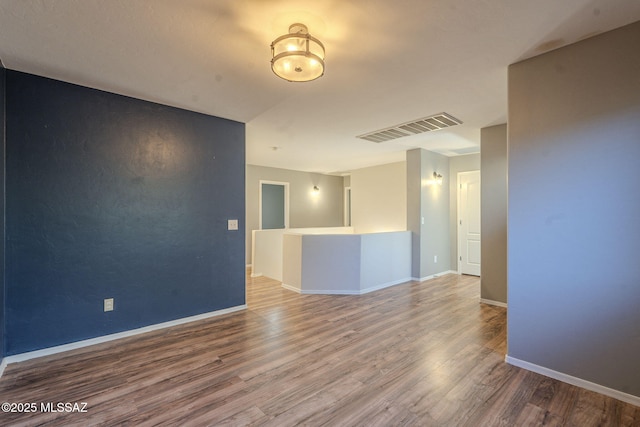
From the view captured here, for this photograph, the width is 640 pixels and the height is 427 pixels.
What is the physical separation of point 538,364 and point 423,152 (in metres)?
3.90

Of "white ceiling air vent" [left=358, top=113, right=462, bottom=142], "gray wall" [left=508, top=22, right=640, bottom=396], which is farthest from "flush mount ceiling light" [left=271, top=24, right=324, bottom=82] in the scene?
"white ceiling air vent" [left=358, top=113, right=462, bottom=142]

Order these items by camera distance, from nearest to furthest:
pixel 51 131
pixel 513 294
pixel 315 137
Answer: pixel 513 294, pixel 51 131, pixel 315 137

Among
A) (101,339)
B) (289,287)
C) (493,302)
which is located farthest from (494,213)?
(101,339)

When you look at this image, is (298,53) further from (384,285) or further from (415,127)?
(384,285)

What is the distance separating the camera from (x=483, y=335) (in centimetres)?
295

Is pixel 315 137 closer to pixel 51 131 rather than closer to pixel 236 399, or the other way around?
pixel 51 131

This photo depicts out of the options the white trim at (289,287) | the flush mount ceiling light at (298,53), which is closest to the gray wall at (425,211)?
the white trim at (289,287)

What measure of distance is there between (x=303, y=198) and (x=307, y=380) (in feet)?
20.2

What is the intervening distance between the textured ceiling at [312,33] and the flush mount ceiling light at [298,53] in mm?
83

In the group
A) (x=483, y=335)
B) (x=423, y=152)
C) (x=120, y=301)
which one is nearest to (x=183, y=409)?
(x=120, y=301)

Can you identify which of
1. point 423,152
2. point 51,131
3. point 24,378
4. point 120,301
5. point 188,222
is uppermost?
point 423,152

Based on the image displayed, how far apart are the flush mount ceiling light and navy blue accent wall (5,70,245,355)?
194 cm

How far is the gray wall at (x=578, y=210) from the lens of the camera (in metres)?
1.88

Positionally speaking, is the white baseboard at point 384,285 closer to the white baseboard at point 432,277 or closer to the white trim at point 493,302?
the white baseboard at point 432,277
